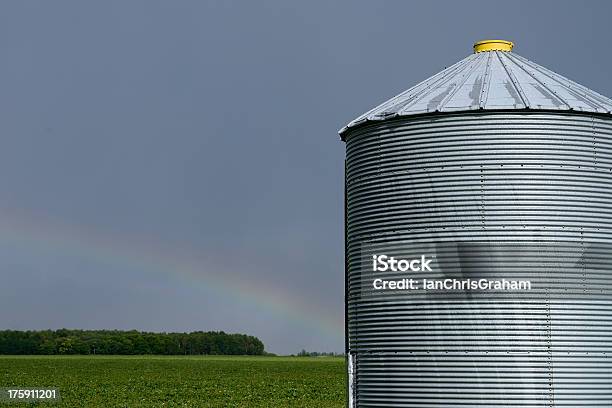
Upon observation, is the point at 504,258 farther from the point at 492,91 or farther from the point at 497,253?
the point at 492,91

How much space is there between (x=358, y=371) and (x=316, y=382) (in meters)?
42.9

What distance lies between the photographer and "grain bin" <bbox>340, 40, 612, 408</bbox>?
15484 mm

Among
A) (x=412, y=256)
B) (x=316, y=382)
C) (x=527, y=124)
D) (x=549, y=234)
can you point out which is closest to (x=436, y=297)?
(x=412, y=256)

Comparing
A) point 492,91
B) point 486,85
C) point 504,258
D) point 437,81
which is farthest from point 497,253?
point 437,81

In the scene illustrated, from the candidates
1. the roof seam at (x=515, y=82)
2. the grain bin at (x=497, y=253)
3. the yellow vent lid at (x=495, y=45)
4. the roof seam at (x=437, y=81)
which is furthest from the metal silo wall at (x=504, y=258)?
the yellow vent lid at (x=495, y=45)

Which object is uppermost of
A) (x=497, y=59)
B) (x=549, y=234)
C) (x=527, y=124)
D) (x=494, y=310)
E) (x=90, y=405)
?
(x=497, y=59)

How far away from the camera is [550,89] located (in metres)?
17.2

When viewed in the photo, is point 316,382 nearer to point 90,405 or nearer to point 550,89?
point 90,405

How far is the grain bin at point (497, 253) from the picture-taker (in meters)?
15.5

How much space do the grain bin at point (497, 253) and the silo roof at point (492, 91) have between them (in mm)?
65

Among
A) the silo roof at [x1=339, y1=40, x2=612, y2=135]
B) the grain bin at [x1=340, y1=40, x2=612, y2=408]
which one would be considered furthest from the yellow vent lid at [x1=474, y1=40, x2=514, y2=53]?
the grain bin at [x1=340, y1=40, x2=612, y2=408]

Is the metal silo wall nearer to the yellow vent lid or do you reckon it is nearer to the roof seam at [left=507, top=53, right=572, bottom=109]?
the roof seam at [left=507, top=53, right=572, bottom=109]

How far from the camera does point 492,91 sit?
16719mm

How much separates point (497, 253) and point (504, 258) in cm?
13
